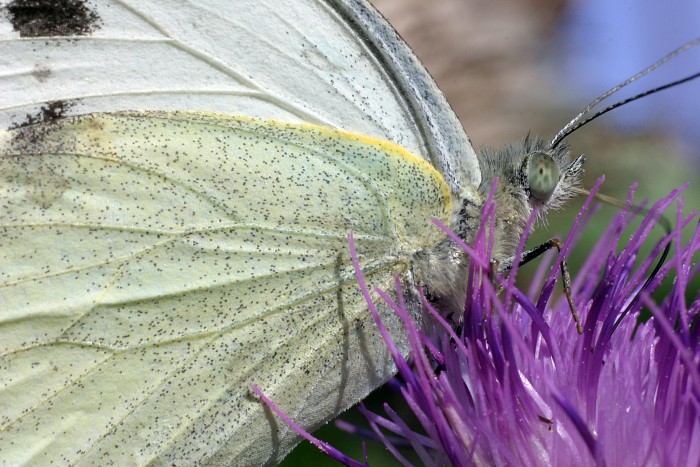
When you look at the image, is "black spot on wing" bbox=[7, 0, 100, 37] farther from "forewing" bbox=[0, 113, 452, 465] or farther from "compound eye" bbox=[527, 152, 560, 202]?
"compound eye" bbox=[527, 152, 560, 202]

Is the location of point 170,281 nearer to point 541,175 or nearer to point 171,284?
point 171,284

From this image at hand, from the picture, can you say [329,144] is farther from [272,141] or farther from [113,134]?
[113,134]

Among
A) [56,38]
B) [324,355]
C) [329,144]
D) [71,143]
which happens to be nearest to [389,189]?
[329,144]

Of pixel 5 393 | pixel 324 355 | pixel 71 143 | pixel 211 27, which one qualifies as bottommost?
pixel 5 393

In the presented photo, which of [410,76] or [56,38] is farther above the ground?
[410,76]

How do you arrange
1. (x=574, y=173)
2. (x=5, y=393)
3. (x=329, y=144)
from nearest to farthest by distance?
(x=5, y=393), (x=329, y=144), (x=574, y=173)

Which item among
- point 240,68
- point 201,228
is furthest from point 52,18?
point 201,228
